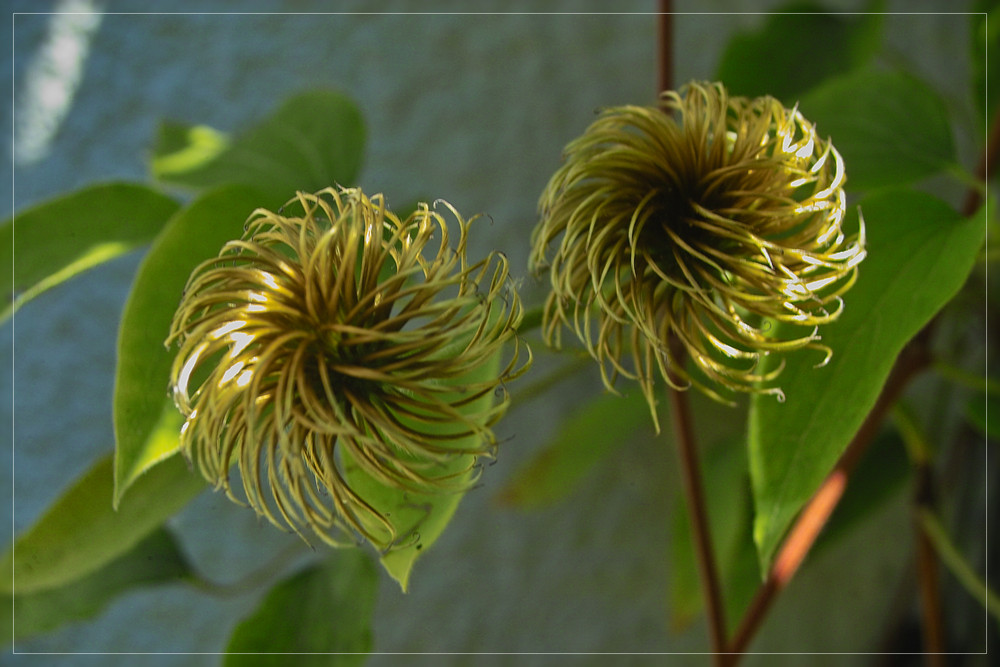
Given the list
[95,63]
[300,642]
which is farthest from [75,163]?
[300,642]

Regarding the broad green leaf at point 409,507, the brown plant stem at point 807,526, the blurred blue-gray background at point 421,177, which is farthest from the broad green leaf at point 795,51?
the broad green leaf at point 409,507

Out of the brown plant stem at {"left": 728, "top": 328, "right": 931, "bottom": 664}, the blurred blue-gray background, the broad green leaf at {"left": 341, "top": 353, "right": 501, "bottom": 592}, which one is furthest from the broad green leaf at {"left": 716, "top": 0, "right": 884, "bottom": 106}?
the broad green leaf at {"left": 341, "top": 353, "right": 501, "bottom": 592}

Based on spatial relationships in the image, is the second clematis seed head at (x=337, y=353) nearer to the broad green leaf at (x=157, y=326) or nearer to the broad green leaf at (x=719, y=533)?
the broad green leaf at (x=157, y=326)

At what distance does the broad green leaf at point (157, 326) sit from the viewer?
0.19 meters

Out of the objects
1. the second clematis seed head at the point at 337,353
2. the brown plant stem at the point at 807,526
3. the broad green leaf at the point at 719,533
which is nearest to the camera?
the second clematis seed head at the point at 337,353

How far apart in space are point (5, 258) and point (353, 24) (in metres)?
0.25

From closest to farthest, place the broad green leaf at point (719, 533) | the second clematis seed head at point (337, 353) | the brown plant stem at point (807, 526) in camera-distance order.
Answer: the second clematis seed head at point (337, 353)
the brown plant stem at point (807, 526)
the broad green leaf at point (719, 533)

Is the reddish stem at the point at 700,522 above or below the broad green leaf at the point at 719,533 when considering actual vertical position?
above

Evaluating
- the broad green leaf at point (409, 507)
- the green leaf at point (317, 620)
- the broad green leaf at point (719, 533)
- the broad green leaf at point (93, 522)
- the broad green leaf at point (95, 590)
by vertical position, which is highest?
the broad green leaf at point (409, 507)

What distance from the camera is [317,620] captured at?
28 cm

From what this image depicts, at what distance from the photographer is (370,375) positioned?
0.47 feet

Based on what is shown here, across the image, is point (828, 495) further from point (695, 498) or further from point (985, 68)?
point (985, 68)

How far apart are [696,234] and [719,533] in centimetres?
26

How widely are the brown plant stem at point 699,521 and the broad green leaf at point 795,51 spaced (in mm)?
165
